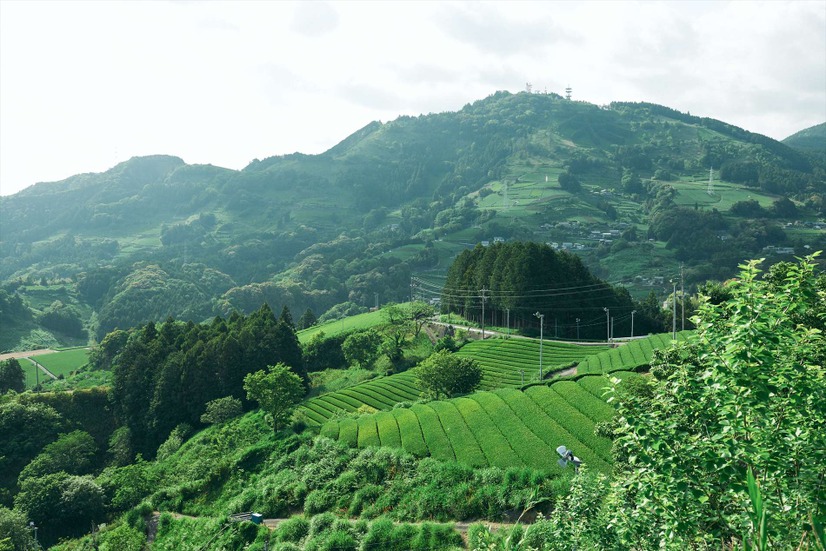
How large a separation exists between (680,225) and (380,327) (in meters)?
141

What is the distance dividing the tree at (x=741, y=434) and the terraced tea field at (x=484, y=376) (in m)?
43.1

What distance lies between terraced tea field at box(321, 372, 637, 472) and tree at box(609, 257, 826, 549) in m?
21.5

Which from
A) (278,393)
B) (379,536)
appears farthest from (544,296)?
(379,536)

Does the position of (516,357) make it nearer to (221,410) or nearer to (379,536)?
(221,410)

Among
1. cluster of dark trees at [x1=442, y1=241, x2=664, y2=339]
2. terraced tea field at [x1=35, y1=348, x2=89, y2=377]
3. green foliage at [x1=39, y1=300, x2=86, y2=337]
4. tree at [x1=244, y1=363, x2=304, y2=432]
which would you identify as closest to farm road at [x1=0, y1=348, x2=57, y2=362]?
terraced tea field at [x1=35, y1=348, x2=89, y2=377]

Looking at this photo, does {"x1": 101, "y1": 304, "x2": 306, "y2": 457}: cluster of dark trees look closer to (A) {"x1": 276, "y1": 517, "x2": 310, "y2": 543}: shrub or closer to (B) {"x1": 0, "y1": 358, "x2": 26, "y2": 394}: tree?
(B) {"x1": 0, "y1": 358, "x2": 26, "y2": 394}: tree

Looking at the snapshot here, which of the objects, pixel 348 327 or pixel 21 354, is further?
pixel 21 354

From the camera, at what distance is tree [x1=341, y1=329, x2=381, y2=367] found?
249 ft

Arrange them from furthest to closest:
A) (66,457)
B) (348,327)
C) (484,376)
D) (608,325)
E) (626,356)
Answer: (348,327) → (608,325) → (484,376) → (626,356) → (66,457)

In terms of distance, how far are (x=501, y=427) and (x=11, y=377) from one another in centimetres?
7217

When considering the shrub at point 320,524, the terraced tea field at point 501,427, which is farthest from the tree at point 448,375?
the shrub at point 320,524

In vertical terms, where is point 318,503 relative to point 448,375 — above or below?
below

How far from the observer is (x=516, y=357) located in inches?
2680

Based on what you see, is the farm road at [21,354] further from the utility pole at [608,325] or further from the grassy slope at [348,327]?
the utility pole at [608,325]
